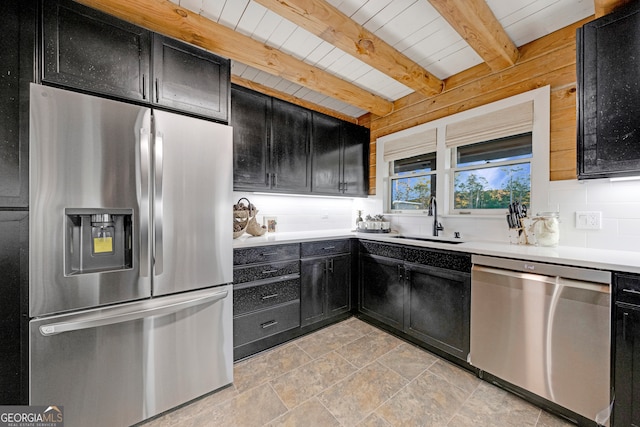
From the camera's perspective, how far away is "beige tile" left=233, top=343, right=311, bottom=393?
5.93 ft

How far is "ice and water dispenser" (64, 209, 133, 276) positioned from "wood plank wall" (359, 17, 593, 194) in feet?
9.83

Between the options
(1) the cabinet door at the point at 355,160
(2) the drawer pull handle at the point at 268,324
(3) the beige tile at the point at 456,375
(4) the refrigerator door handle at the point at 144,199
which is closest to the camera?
(4) the refrigerator door handle at the point at 144,199

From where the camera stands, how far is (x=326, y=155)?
9.96ft

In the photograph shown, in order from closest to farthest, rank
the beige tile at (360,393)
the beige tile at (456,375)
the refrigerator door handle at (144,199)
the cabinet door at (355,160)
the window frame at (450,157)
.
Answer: the refrigerator door handle at (144,199) < the beige tile at (360,393) < the beige tile at (456,375) < the window frame at (450,157) < the cabinet door at (355,160)

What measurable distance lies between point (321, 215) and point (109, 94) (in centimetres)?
242

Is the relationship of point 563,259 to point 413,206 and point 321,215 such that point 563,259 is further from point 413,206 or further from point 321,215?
point 321,215

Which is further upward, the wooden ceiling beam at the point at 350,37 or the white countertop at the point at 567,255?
the wooden ceiling beam at the point at 350,37

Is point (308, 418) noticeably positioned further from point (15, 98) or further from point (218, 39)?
point (218, 39)

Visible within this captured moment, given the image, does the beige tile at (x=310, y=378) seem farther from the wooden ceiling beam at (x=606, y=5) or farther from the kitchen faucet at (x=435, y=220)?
the wooden ceiling beam at (x=606, y=5)

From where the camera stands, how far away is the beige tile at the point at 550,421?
1438mm

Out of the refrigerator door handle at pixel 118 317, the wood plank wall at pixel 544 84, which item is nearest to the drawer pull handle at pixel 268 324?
the refrigerator door handle at pixel 118 317

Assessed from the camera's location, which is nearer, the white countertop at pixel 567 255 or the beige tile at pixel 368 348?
the white countertop at pixel 567 255

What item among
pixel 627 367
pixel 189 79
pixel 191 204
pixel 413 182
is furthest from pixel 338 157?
pixel 627 367

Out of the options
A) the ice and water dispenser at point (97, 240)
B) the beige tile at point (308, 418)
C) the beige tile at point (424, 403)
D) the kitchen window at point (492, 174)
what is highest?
the kitchen window at point (492, 174)
